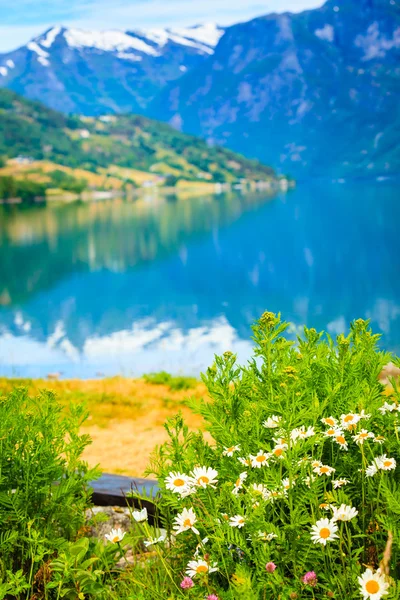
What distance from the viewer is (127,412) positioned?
971 cm

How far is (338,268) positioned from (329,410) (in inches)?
1994

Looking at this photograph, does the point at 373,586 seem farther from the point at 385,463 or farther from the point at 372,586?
the point at 385,463

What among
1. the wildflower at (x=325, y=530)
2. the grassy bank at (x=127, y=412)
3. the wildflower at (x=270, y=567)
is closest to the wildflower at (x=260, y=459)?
the wildflower at (x=325, y=530)

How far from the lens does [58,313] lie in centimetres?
3797

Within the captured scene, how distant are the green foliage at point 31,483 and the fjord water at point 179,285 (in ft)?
25.1

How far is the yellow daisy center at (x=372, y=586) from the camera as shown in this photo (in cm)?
174

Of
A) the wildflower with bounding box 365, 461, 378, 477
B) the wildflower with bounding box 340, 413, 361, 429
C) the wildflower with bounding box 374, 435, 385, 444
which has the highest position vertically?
the wildflower with bounding box 340, 413, 361, 429

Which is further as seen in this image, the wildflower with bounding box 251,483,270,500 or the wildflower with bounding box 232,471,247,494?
the wildflower with bounding box 232,471,247,494

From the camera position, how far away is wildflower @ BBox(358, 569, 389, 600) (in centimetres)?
170

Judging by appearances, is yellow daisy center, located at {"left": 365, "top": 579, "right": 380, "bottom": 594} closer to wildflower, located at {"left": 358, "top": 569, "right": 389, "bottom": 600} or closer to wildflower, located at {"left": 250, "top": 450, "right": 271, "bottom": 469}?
wildflower, located at {"left": 358, "top": 569, "right": 389, "bottom": 600}

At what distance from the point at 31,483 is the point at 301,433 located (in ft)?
3.98

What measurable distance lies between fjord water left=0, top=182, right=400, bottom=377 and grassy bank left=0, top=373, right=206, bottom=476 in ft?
7.81

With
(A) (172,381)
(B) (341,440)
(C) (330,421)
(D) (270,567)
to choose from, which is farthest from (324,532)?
(A) (172,381)

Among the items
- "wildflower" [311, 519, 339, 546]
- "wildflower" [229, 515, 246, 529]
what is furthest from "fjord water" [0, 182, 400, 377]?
"wildflower" [311, 519, 339, 546]
